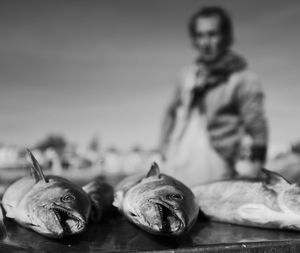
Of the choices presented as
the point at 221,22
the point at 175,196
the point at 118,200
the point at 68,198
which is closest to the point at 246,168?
the point at 221,22

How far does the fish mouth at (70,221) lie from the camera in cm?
153

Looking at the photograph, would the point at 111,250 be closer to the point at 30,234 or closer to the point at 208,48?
the point at 30,234

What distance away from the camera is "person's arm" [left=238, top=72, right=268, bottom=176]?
8906 mm

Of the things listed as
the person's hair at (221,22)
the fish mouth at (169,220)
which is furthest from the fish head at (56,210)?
the person's hair at (221,22)

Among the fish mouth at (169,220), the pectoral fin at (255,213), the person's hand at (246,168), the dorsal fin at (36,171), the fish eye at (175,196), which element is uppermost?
the dorsal fin at (36,171)

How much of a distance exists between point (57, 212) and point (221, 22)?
28.6 ft

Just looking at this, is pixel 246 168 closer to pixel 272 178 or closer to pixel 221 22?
pixel 221 22

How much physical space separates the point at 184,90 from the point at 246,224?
7.60 metres

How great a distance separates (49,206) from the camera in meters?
1.54

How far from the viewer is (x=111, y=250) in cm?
148

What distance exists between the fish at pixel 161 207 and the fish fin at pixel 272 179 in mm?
468

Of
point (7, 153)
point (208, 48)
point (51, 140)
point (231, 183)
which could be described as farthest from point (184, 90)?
point (51, 140)

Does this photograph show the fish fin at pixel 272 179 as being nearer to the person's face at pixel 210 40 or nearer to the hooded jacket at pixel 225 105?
the hooded jacket at pixel 225 105

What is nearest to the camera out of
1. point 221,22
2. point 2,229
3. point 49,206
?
point 49,206
